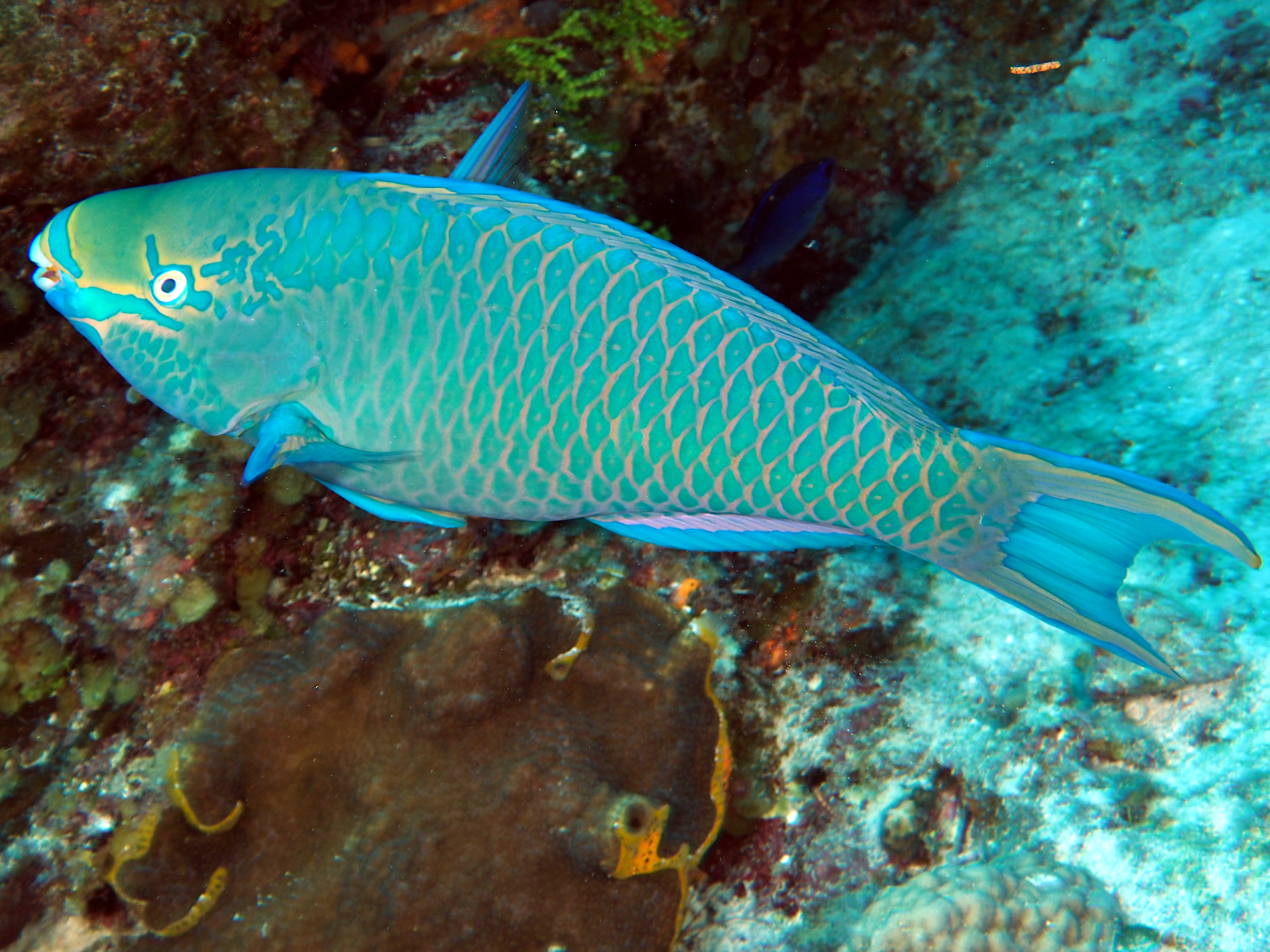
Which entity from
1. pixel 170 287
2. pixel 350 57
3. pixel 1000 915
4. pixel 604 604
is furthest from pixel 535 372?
pixel 350 57

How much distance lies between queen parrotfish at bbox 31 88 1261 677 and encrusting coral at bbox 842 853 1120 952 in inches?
36.8

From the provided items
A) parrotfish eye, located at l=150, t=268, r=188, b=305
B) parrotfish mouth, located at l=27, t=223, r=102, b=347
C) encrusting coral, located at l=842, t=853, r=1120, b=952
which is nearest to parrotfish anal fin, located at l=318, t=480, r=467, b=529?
parrotfish eye, located at l=150, t=268, r=188, b=305

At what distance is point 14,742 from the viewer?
2416 mm

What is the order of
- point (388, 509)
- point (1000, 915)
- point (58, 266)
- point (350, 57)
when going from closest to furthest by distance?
1. point (58, 266)
2. point (1000, 915)
3. point (388, 509)
4. point (350, 57)

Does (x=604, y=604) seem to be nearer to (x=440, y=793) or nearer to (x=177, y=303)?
(x=440, y=793)

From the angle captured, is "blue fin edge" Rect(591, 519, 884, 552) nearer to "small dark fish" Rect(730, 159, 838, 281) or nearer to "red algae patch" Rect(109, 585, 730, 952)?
"red algae patch" Rect(109, 585, 730, 952)

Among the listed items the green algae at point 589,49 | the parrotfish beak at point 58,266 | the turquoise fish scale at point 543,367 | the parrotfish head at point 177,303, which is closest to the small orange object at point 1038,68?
the green algae at point 589,49

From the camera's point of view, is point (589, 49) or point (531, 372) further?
point (589, 49)

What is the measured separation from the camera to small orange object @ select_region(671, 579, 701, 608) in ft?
8.42

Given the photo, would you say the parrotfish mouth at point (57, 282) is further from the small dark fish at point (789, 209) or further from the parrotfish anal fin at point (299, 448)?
the small dark fish at point (789, 209)

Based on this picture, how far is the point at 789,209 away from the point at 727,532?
1.99m

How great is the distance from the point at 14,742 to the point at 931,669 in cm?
345

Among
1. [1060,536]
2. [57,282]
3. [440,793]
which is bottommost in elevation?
[440,793]

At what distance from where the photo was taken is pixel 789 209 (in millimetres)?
3273
